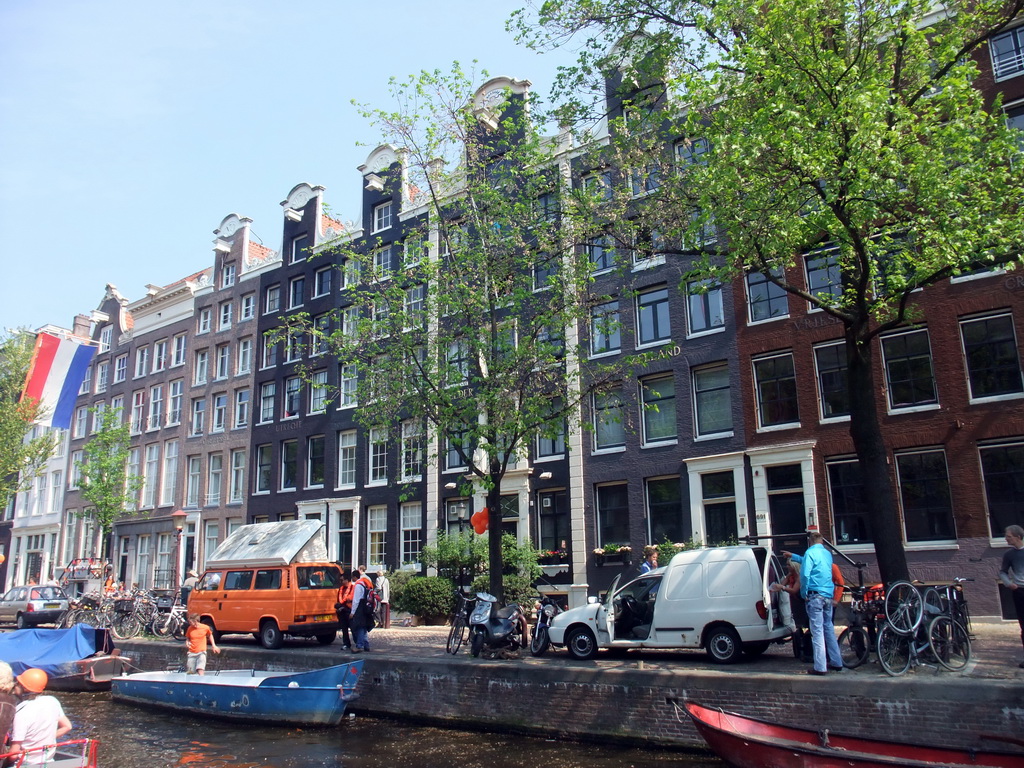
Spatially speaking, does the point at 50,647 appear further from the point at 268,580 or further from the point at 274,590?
the point at 274,590

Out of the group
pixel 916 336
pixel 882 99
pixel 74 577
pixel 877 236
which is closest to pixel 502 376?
pixel 877 236

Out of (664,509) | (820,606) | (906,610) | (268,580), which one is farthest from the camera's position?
(664,509)

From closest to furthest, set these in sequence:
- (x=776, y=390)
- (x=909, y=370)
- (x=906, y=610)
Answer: (x=906, y=610) < (x=909, y=370) < (x=776, y=390)

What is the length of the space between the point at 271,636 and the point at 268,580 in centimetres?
145

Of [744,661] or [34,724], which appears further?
[744,661]

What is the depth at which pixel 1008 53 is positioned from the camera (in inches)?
832

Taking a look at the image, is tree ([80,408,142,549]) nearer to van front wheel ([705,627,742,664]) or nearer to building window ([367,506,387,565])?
building window ([367,506,387,565])

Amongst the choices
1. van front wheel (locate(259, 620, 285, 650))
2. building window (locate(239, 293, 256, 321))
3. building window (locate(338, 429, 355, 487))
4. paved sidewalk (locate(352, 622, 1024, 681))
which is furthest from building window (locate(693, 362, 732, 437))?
building window (locate(239, 293, 256, 321))

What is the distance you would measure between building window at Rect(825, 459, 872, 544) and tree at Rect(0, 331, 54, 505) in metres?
39.2

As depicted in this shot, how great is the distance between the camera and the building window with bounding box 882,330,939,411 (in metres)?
21.0

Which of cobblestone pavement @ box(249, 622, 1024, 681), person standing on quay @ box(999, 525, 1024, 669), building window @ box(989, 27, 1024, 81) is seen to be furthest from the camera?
building window @ box(989, 27, 1024, 81)

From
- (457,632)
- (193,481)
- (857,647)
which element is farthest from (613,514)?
(193,481)

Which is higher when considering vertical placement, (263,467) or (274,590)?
(263,467)

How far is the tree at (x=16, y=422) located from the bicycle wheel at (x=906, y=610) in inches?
1685
